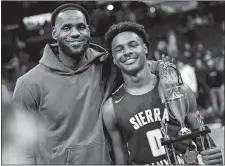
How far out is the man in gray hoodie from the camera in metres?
1.36

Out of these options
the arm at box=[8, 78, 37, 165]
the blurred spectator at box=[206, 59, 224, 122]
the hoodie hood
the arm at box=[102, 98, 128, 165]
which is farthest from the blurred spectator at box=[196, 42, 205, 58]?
the arm at box=[8, 78, 37, 165]

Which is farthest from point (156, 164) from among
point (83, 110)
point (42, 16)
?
point (42, 16)

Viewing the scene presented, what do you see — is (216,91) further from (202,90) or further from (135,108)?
(135,108)

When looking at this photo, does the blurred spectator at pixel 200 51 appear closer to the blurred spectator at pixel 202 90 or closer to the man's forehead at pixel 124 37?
the blurred spectator at pixel 202 90

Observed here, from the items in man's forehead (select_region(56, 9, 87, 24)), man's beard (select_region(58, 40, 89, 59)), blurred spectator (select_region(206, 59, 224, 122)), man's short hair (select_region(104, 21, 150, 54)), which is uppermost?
man's forehead (select_region(56, 9, 87, 24))

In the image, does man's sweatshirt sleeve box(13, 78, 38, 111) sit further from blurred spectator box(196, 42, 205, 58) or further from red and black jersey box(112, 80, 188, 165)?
blurred spectator box(196, 42, 205, 58)

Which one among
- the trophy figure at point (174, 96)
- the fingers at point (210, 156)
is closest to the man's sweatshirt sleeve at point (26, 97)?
the trophy figure at point (174, 96)

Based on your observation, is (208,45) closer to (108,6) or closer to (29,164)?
(108,6)

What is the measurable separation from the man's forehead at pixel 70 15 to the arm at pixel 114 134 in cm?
38

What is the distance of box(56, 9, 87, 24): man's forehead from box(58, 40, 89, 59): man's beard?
0.10m

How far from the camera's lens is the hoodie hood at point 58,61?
1.42 m

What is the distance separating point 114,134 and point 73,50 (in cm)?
40

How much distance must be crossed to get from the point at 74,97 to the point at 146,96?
0.30 m

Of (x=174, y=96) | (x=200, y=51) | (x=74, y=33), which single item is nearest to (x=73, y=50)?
(x=74, y=33)
